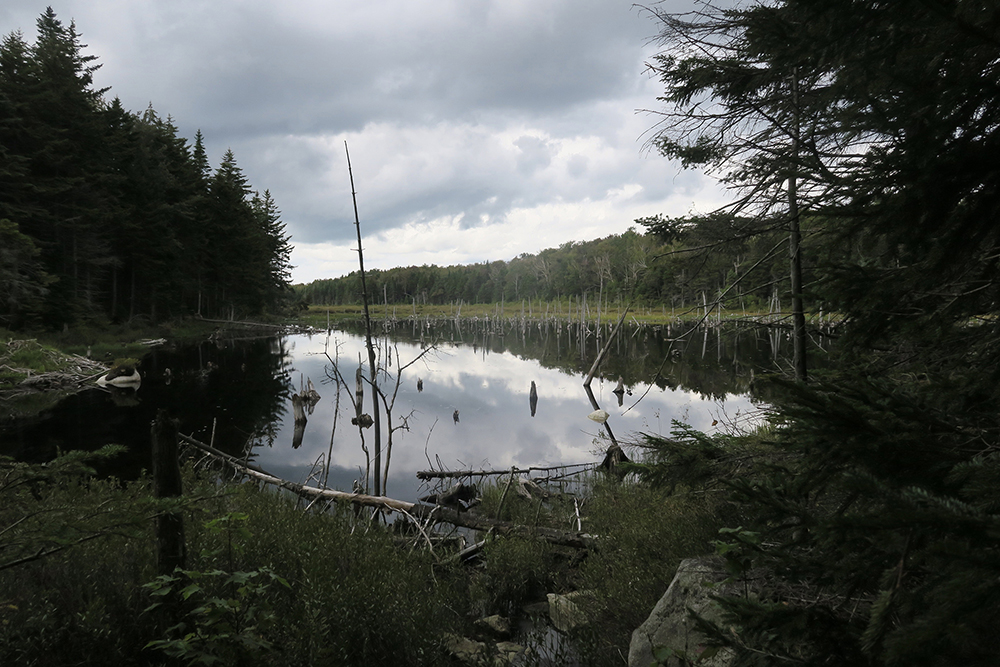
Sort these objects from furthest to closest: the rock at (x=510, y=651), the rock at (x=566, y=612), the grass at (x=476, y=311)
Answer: the grass at (x=476, y=311) → the rock at (x=566, y=612) → the rock at (x=510, y=651)

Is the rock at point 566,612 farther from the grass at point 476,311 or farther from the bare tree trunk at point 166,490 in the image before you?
the grass at point 476,311

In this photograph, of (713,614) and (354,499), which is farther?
(354,499)

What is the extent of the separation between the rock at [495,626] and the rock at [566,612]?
62 centimetres

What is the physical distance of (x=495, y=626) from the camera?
19.9 feet

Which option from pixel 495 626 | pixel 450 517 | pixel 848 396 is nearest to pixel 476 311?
pixel 450 517

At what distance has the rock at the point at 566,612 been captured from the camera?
5.63 meters

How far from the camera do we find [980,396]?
2.14 meters

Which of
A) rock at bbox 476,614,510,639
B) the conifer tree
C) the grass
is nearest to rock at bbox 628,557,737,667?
the conifer tree

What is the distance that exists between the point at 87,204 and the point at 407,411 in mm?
32667

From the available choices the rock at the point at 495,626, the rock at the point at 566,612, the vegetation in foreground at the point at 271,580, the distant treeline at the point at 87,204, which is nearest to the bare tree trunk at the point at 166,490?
the vegetation in foreground at the point at 271,580

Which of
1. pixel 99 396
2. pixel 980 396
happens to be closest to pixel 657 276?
pixel 980 396

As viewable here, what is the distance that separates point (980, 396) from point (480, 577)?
6.30 metres

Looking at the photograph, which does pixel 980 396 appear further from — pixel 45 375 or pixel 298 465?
pixel 45 375

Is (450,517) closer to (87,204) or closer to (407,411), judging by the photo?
(407,411)
